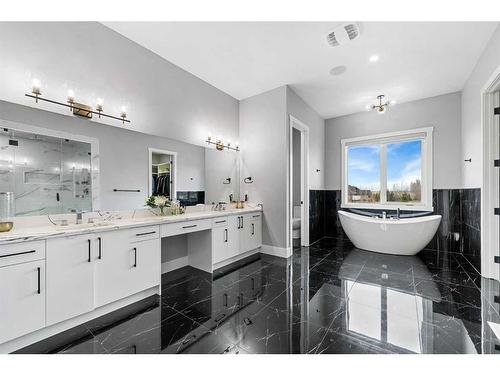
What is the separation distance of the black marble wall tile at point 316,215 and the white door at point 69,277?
12.4 ft

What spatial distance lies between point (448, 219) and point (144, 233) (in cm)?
505

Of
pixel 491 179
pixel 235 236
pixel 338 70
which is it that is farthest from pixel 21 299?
pixel 491 179

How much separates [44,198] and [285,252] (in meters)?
3.18

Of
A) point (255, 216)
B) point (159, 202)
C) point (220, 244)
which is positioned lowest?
point (220, 244)

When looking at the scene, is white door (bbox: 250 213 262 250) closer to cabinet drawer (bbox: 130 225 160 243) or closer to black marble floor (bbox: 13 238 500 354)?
black marble floor (bbox: 13 238 500 354)

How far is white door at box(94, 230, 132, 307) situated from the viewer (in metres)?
1.92

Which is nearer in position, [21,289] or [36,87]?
[21,289]

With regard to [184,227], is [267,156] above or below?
above

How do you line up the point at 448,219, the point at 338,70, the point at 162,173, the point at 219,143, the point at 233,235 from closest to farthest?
the point at 162,173 < the point at 338,70 < the point at 233,235 < the point at 219,143 < the point at 448,219

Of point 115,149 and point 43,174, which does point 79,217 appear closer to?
point 43,174

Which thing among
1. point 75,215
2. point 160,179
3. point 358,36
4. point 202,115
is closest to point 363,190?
point 358,36

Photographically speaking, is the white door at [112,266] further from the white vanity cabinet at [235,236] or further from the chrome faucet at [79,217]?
the white vanity cabinet at [235,236]

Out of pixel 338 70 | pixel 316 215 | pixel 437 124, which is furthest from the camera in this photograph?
pixel 316 215

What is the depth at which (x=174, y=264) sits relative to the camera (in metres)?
3.08
